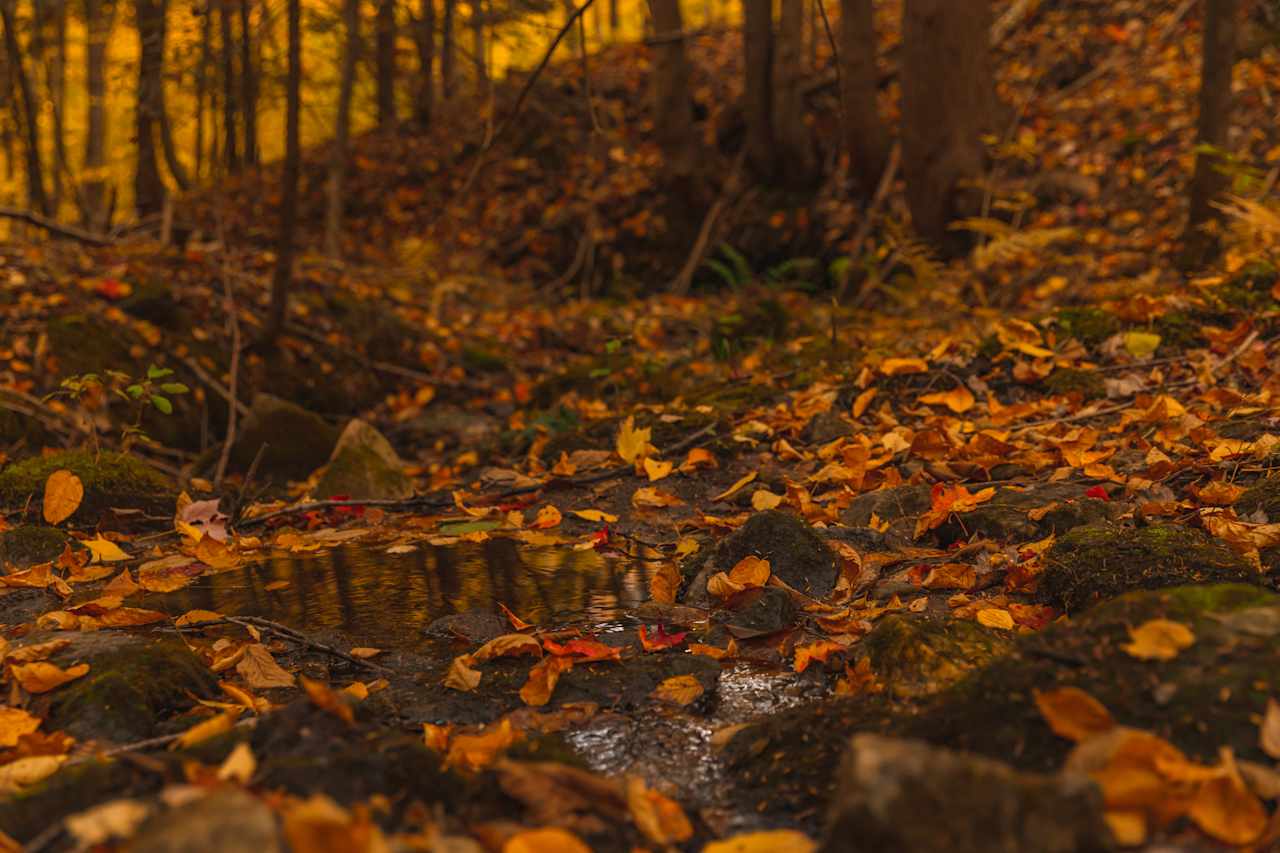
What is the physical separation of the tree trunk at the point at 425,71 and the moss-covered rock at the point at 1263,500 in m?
10.8

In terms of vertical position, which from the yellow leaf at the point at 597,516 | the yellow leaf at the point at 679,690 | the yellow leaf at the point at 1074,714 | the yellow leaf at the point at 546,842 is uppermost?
the yellow leaf at the point at 1074,714

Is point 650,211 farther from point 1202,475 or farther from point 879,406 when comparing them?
point 1202,475

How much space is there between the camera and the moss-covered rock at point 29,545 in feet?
9.79

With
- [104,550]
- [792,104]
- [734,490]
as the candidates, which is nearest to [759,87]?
[792,104]

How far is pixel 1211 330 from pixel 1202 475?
1.61m

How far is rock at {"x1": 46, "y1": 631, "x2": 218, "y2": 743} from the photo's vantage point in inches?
69.7

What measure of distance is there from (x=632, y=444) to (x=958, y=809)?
2965mm

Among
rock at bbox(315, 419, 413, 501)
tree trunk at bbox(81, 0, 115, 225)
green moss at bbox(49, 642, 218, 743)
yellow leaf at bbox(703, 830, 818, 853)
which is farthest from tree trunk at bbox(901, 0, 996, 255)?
tree trunk at bbox(81, 0, 115, 225)

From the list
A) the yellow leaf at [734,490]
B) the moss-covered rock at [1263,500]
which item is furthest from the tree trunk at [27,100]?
the moss-covered rock at [1263,500]

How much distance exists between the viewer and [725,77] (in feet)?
34.5

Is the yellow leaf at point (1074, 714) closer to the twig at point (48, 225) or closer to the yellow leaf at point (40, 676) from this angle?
the yellow leaf at point (40, 676)

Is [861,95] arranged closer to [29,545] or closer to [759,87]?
[759,87]

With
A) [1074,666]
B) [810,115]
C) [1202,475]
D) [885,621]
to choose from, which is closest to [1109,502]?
[1202,475]

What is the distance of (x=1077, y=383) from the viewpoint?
13.1ft
